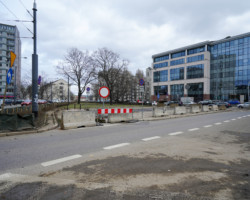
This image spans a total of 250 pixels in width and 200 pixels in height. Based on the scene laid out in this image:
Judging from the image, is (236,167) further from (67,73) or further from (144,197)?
(67,73)

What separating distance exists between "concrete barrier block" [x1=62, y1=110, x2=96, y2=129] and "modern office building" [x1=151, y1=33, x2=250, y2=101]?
4672 centimetres

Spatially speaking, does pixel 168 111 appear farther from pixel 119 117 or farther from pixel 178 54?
pixel 178 54

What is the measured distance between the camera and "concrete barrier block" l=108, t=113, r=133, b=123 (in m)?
11.9

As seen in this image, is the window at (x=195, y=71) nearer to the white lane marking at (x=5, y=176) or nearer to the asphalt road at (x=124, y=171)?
the asphalt road at (x=124, y=171)

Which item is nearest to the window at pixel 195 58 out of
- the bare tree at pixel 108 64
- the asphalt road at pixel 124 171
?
the bare tree at pixel 108 64

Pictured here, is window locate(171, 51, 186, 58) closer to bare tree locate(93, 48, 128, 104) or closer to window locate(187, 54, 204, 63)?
window locate(187, 54, 204, 63)

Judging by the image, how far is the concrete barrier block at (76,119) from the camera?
9.43 m

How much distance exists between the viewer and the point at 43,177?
3.41 m

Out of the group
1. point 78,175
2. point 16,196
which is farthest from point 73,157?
point 16,196

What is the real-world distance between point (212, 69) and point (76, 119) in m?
69.2

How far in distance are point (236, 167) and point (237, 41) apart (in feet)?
232

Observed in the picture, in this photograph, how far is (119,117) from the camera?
40.4 feet

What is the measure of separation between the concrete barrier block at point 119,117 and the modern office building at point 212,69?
144 ft

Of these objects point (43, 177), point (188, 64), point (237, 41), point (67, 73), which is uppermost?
point (237, 41)
